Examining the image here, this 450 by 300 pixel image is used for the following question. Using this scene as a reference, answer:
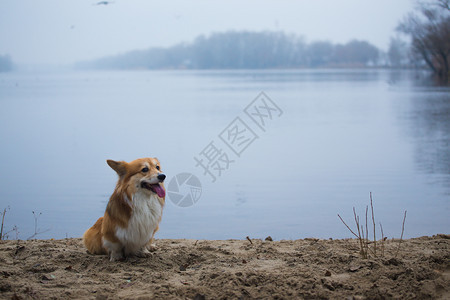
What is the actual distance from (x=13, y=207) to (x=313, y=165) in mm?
4964

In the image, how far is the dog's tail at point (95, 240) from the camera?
407 cm

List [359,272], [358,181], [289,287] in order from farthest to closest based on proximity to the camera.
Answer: [358,181] → [359,272] → [289,287]

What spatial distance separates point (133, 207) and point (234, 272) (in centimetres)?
91

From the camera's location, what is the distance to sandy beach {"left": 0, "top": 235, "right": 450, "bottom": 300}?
10.5 feet

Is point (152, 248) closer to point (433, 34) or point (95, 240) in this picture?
point (95, 240)

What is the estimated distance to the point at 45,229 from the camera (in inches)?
227

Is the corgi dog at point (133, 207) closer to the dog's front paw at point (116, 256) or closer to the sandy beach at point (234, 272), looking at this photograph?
the dog's front paw at point (116, 256)

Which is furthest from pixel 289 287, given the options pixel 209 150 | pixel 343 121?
pixel 343 121

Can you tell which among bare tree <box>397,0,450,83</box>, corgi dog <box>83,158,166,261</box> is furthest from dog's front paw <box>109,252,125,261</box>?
bare tree <box>397,0,450,83</box>

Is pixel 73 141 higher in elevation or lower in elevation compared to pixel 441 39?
lower

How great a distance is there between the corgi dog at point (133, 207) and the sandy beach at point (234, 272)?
169 mm

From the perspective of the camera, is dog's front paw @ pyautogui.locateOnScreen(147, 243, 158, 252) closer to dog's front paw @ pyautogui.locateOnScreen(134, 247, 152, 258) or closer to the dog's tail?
dog's front paw @ pyautogui.locateOnScreen(134, 247, 152, 258)

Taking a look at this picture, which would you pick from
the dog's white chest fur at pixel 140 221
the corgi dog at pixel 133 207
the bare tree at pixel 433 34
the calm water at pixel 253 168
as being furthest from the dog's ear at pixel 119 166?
the bare tree at pixel 433 34

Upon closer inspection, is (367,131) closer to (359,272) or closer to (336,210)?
(336,210)
